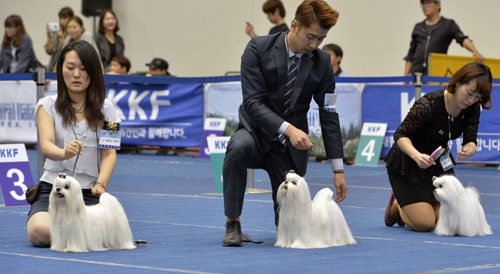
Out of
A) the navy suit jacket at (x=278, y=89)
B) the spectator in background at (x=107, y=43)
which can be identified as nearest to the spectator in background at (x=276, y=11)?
the spectator in background at (x=107, y=43)

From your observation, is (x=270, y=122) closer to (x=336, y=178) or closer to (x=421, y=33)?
(x=336, y=178)

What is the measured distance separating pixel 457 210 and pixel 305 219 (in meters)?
1.00

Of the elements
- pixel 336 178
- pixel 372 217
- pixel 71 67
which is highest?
pixel 71 67

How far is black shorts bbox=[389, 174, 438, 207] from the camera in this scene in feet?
16.7

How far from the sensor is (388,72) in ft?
42.5

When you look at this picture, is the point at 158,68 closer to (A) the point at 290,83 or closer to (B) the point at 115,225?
(A) the point at 290,83

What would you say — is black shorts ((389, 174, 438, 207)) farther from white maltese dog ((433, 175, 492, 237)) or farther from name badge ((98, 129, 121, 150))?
name badge ((98, 129, 121, 150))

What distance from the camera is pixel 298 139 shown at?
4051 millimetres

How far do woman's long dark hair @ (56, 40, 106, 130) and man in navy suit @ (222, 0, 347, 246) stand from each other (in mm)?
629

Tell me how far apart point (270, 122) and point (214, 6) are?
1108cm

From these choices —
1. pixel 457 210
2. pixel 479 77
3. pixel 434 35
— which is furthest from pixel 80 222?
pixel 434 35

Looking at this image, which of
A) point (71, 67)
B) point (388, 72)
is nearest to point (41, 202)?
point (71, 67)

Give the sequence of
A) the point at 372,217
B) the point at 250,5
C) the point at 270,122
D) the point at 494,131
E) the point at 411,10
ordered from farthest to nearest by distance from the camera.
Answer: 1. the point at 250,5
2. the point at 411,10
3. the point at 494,131
4. the point at 372,217
5. the point at 270,122

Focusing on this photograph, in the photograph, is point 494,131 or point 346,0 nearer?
point 494,131
